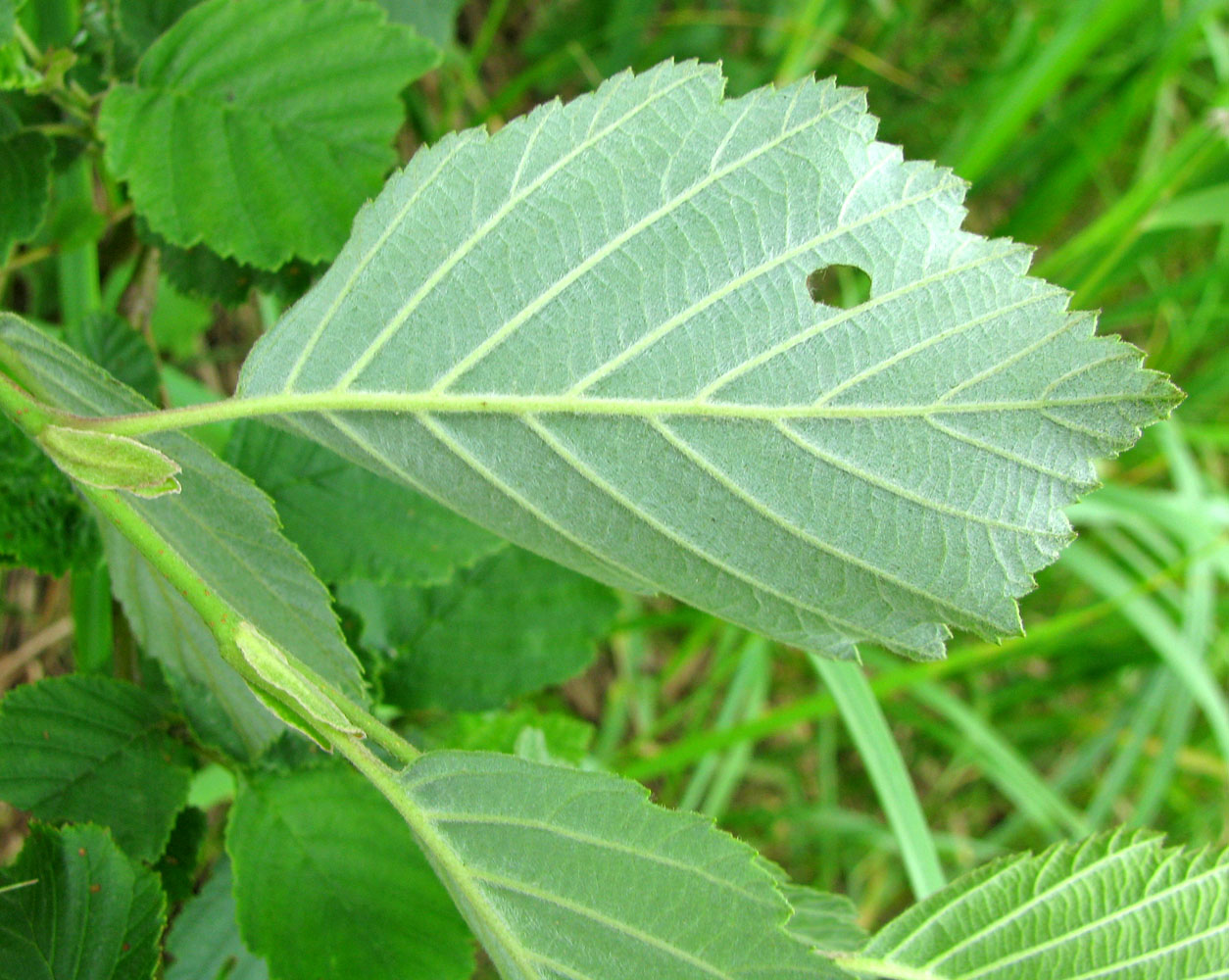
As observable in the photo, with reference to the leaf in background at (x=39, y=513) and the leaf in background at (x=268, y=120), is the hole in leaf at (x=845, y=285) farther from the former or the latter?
the leaf in background at (x=39, y=513)

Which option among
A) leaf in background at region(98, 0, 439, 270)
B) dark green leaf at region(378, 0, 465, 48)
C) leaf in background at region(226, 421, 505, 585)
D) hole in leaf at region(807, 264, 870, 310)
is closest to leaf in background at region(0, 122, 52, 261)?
leaf in background at region(98, 0, 439, 270)

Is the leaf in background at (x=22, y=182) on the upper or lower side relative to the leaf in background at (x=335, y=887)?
upper

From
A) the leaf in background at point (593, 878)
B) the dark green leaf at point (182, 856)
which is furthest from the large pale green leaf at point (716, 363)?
the dark green leaf at point (182, 856)

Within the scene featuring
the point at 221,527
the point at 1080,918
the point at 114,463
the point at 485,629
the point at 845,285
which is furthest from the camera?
the point at 845,285

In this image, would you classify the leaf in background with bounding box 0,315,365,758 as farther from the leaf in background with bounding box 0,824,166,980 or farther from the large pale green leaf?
the leaf in background with bounding box 0,824,166,980

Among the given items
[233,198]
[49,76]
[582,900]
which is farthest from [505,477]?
[49,76]

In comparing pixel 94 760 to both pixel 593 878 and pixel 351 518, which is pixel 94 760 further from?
pixel 593 878

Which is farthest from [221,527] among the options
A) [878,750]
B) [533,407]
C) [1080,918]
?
[878,750]
